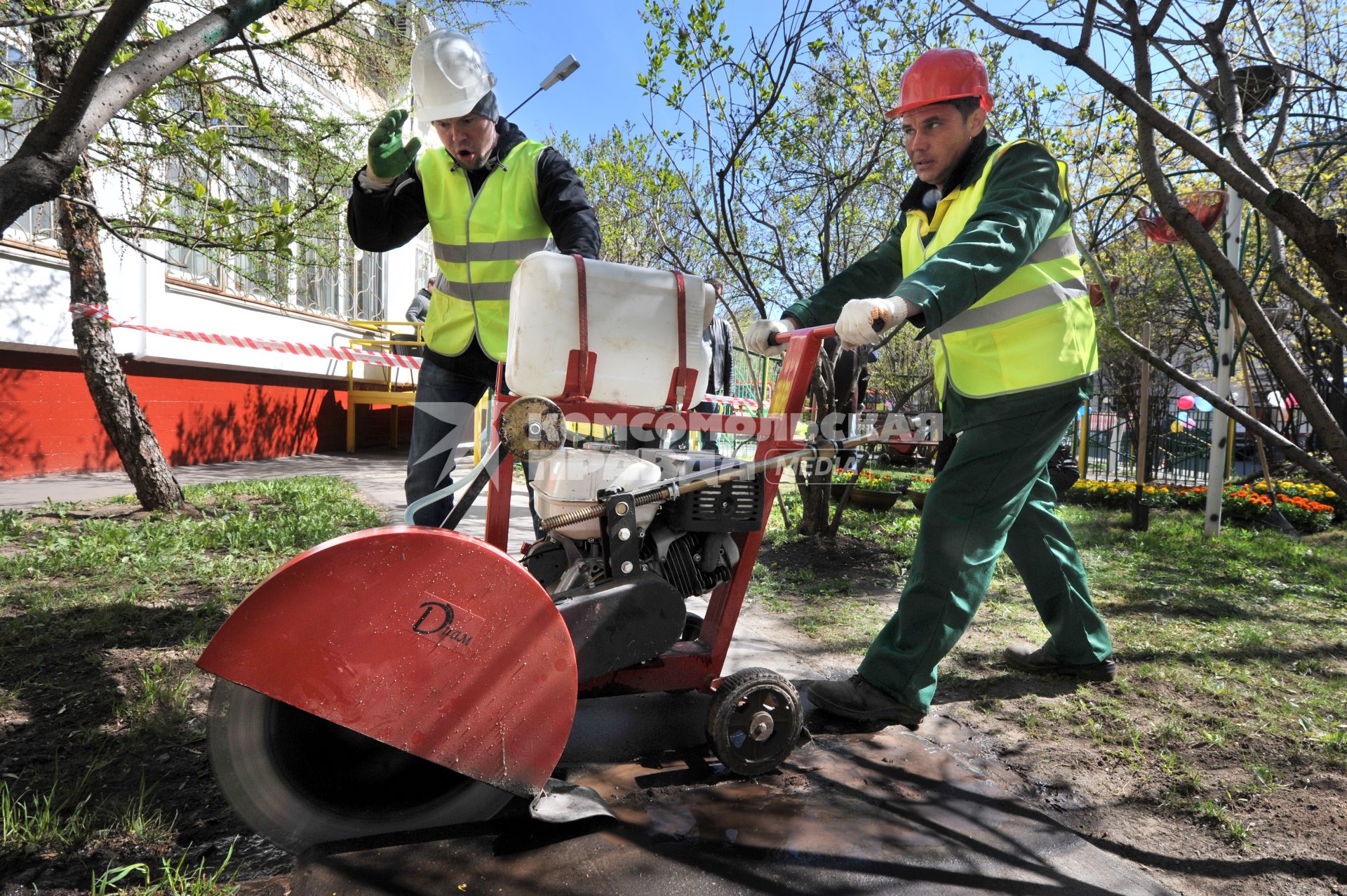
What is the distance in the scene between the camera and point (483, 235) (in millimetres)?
2809

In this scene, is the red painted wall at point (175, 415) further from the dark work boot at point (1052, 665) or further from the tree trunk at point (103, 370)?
the dark work boot at point (1052, 665)

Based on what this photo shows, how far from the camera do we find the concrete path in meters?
1.64

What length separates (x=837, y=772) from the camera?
2273 mm

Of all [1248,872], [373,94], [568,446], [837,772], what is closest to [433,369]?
[568,446]

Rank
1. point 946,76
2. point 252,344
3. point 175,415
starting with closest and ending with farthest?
point 946,76 < point 252,344 < point 175,415

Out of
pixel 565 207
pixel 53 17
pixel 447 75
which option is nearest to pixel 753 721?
pixel 565 207

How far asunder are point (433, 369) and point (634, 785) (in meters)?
1.63

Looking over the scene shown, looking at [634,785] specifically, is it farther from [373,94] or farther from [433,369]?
[373,94]

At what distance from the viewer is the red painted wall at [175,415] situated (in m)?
6.61

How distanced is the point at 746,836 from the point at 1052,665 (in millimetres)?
1798

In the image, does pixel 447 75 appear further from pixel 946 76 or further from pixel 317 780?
pixel 317 780

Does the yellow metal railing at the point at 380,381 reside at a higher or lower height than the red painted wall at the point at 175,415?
higher

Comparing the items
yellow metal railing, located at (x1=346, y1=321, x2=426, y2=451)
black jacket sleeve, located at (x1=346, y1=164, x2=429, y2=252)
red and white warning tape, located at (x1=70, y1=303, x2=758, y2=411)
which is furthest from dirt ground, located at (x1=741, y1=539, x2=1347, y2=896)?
yellow metal railing, located at (x1=346, y1=321, x2=426, y2=451)

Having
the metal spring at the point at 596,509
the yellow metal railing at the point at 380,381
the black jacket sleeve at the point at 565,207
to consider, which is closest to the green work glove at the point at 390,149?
the black jacket sleeve at the point at 565,207
